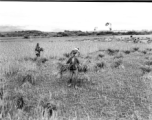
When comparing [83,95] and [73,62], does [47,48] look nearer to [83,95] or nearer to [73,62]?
[73,62]

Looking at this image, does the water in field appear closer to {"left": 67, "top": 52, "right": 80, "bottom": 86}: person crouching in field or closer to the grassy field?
the grassy field

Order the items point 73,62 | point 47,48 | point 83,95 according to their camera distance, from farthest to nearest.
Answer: point 47,48, point 73,62, point 83,95

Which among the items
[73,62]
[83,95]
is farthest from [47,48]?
[83,95]

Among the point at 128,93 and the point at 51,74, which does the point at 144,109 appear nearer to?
the point at 128,93

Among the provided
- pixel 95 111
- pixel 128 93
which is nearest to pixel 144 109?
pixel 128 93

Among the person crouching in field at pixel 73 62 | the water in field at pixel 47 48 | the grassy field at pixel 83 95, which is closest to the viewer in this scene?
the grassy field at pixel 83 95

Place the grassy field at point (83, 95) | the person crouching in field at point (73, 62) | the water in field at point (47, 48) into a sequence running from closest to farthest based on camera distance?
the grassy field at point (83, 95)
the person crouching in field at point (73, 62)
the water in field at point (47, 48)

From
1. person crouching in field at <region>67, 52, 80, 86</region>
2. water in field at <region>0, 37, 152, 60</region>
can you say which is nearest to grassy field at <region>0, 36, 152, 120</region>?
person crouching in field at <region>67, 52, 80, 86</region>

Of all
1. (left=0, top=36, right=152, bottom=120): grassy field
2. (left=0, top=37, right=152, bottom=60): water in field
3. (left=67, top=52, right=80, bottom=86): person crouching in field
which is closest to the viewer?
(left=0, top=36, right=152, bottom=120): grassy field

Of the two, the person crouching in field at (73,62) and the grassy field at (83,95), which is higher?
the person crouching in field at (73,62)

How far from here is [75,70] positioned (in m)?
4.42

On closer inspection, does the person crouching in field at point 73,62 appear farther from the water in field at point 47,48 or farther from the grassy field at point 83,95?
the water in field at point 47,48

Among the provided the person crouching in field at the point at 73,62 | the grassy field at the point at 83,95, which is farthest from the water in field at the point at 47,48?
the person crouching in field at the point at 73,62

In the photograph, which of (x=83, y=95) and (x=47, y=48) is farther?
(x=47, y=48)
